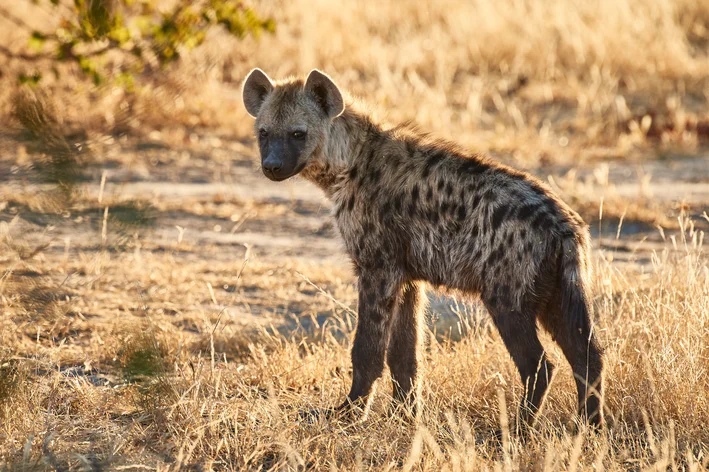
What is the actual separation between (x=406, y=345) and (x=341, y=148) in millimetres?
882

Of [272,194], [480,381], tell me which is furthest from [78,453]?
[272,194]

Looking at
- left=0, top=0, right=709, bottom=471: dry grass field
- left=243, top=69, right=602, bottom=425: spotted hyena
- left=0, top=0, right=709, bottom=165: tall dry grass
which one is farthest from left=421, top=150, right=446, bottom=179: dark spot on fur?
left=0, top=0, right=709, bottom=165: tall dry grass

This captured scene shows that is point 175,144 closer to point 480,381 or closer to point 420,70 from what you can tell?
point 420,70

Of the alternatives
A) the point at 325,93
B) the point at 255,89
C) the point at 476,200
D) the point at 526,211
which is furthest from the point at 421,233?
the point at 255,89

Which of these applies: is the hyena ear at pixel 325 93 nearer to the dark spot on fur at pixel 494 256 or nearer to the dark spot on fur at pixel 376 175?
the dark spot on fur at pixel 376 175

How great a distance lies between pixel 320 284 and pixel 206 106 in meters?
4.45

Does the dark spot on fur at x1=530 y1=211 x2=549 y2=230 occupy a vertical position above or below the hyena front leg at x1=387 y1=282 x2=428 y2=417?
above

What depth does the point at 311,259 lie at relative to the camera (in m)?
7.06

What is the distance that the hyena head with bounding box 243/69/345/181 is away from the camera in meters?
4.50

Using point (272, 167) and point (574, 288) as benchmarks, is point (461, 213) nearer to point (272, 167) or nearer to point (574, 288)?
point (574, 288)

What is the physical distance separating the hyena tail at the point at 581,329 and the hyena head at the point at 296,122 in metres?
1.24

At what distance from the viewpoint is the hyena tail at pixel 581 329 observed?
12.7 feet

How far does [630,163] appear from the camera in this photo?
9.61 meters

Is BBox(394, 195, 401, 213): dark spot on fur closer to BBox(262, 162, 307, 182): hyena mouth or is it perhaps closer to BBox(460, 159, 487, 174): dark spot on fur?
BBox(460, 159, 487, 174): dark spot on fur
